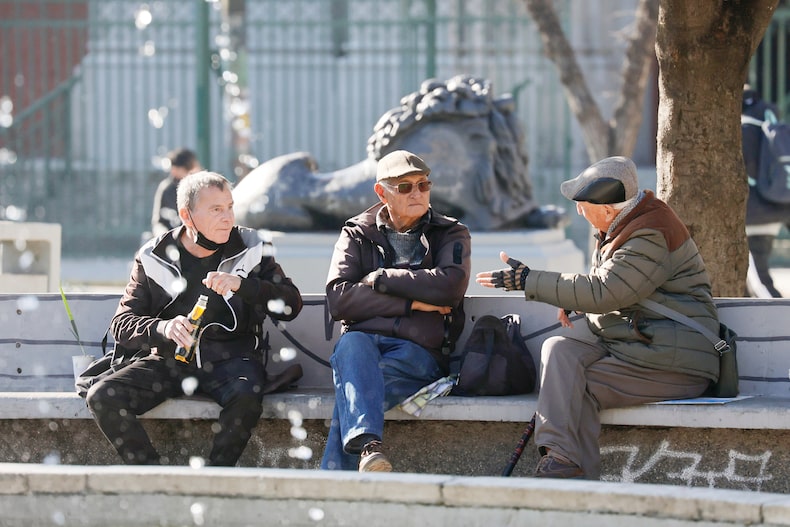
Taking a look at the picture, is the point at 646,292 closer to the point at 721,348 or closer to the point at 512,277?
the point at 721,348

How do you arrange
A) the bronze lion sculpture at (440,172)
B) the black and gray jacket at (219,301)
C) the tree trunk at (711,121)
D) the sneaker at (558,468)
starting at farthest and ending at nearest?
the bronze lion sculpture at (440,172) → the tree trunk at (711,121) → the black and gray jacket at (219,301) → the sneaker at (558,468)

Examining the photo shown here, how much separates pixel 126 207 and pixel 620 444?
12.6 m

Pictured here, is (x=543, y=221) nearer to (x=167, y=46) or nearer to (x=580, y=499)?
(x=580, y=499)

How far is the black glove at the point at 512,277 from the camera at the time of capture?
500 cm

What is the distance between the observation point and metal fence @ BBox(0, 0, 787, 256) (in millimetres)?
16000

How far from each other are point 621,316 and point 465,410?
2.21ft

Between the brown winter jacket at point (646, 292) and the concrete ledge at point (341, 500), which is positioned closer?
the concrete ledge at point (341, 500)

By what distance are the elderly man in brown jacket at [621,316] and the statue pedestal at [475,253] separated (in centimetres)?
324

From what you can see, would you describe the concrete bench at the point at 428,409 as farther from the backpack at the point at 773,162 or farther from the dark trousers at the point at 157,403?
the backpack at the point at 773,162

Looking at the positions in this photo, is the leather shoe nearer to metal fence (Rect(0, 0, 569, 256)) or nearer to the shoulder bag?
the shoulder bag

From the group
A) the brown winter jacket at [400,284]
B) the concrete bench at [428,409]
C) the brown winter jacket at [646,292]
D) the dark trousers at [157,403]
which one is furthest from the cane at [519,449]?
the dark trousers at [157,403]

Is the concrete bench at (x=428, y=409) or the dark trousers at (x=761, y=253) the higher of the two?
the concrete bench at (x=428, y=409)

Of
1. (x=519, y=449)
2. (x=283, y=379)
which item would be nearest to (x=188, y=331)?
(x=283, y=379)

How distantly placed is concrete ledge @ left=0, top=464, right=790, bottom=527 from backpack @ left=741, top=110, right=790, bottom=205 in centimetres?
510
